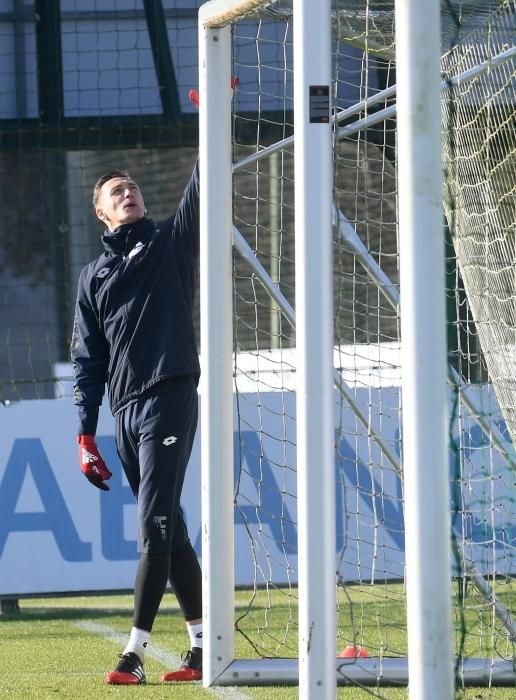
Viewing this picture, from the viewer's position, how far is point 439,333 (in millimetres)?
3670

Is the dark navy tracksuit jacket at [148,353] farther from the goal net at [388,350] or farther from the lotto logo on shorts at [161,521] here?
the goal net at [388,350]

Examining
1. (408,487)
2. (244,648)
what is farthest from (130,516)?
(408,487)

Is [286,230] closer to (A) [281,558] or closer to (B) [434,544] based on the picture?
(A) [281,558]

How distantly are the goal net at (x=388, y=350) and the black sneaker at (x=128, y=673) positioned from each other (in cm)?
42

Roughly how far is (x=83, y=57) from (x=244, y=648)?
5.26 m

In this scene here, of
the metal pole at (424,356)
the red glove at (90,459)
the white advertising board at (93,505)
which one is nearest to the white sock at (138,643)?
the red glove at (90,459)

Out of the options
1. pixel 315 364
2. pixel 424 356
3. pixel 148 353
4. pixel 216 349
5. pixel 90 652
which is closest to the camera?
pixel 424 356

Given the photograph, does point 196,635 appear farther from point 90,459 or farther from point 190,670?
point 90,459

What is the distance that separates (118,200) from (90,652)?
2.15 metres

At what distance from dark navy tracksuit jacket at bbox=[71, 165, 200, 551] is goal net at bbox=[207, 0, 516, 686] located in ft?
0.82

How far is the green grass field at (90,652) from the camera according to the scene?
16.5 ft

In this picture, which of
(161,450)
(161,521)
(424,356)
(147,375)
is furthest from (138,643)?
(424,356)

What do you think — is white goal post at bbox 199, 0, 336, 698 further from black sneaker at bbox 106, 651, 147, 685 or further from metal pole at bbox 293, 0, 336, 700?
A: black sneaker at bbox 106, 651, 147, 685

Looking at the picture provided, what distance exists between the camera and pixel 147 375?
546cm
